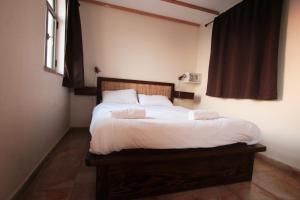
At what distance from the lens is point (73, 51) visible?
9.58ft

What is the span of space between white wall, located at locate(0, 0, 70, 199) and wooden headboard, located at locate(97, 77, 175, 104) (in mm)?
1413

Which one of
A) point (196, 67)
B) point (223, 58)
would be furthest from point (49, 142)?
point (196, 67)

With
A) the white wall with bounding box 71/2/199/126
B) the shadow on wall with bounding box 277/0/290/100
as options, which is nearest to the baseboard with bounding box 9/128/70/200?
the white wall with bounding box 71/2/199/126

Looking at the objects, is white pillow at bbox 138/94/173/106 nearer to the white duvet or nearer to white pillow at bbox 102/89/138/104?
white pillow at bbox 102/89/138/104

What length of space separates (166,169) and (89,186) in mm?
728

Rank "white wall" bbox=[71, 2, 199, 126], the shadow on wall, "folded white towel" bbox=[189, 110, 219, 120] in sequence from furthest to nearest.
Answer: "white wall" bbox=[71, 2, 199, 126] → the shadow on wall → "folded white towel" bbox=[189, 110, 219, 120]

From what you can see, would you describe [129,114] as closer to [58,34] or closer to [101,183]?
[101,183]

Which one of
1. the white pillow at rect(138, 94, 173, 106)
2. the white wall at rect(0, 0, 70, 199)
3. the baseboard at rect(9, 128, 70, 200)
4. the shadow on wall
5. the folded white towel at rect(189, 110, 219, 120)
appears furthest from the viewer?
the white pillow at rect(138, 94, 173, 106)

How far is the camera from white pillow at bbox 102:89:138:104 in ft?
10.2

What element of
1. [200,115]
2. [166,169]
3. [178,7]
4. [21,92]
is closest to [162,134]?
[166,169]

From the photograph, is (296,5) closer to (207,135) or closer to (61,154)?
(207,135)

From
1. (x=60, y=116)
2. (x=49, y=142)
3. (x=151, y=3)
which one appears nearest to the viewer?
(x=49, y=142)

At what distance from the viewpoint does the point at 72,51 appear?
9.51 ft

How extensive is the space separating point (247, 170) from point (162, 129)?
1.15m
